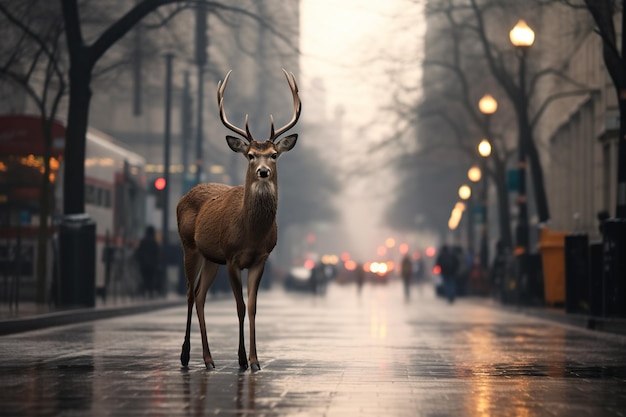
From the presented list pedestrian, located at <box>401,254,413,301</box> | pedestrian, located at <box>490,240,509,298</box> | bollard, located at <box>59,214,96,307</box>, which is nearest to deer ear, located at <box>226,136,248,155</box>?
bollard, located at <box>59,214,96,307</box>

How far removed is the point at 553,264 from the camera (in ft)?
114

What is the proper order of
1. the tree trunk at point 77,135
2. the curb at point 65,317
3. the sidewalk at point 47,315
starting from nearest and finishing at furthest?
the curb at point 65,317 → the sidewalk at point 47,315 → the tree trunk at point 77,135

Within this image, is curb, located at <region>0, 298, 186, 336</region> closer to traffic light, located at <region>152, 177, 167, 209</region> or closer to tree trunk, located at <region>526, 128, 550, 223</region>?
traffic light, located at <region>152, 177, 167, 209</region>

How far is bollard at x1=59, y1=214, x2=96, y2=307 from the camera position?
30.0 meters

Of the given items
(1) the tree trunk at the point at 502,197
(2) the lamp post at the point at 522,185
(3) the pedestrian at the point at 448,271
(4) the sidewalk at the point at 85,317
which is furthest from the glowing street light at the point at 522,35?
(1) the tree trunk at the point at 502,197

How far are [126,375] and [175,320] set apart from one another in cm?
1521

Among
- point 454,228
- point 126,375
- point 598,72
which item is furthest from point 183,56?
point 454,228

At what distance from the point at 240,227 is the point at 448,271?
120ft

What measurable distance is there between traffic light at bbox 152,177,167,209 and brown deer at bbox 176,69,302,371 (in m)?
29.1

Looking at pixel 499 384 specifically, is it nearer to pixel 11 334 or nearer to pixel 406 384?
pixel 406 384

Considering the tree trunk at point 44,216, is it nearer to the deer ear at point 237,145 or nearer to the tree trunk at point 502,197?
the deer ear at point 237,145

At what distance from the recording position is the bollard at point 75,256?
98.3ft

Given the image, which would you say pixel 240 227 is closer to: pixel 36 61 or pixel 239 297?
pixel 239 297

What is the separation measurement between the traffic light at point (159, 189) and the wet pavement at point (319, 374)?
19985mm
